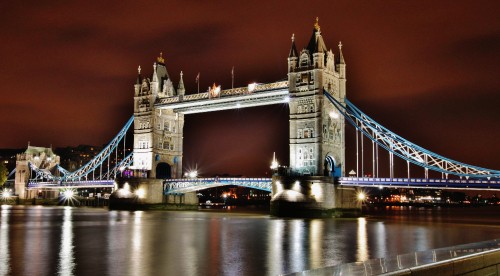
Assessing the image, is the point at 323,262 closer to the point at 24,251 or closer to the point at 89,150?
the point at 24,251

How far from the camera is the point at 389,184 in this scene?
39.5 meters

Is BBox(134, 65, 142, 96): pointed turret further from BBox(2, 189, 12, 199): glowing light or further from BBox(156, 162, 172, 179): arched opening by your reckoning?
BBox(2, 189, 12, 199): glowing light

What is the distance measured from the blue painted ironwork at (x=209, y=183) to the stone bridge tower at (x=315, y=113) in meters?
4.05

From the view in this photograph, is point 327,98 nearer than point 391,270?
No

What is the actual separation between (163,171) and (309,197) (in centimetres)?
2365

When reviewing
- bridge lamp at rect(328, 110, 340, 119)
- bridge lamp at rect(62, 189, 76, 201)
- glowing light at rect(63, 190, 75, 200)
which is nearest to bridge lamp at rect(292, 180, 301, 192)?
bridge lamp at rect(328, 110, 340, 119)

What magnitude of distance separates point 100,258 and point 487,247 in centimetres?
1151

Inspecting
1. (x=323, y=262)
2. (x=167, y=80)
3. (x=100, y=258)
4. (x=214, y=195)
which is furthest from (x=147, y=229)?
(x=214, y=195)

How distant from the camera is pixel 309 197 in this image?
4156cm

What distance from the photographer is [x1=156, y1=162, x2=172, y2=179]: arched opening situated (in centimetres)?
6041

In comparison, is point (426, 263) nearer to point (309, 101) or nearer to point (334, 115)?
point (309, 101)

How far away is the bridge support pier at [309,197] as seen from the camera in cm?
4141

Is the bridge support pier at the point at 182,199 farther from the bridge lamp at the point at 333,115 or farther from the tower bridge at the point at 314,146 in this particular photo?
the bridge lamp at the point at 333,115

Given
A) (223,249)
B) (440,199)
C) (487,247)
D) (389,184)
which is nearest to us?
(487,247)
